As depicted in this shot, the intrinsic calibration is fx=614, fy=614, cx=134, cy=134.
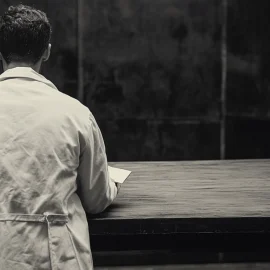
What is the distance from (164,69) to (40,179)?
10.0ft

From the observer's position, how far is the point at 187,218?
2.20 meters

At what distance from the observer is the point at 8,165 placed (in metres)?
1.97

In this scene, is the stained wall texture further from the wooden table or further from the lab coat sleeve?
the lab coat sleeve

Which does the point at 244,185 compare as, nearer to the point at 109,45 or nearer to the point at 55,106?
the point at 55,106

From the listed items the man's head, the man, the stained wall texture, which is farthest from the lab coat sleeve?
the stained wall texture

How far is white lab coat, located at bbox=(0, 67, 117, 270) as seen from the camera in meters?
1.96

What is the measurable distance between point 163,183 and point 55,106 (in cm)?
97

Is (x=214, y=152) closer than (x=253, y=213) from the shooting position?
No

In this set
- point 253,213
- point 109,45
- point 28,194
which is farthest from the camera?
point 109,45

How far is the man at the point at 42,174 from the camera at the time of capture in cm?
196

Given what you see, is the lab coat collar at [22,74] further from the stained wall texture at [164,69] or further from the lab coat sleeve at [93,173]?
the stained wall texture at [164,69]

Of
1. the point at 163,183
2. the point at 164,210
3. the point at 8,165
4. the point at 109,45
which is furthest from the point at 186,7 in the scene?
the point at 8,165

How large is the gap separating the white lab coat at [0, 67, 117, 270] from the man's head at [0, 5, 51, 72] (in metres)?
0.16

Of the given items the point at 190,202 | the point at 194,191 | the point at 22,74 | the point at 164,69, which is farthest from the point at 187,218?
the point at 164,69
